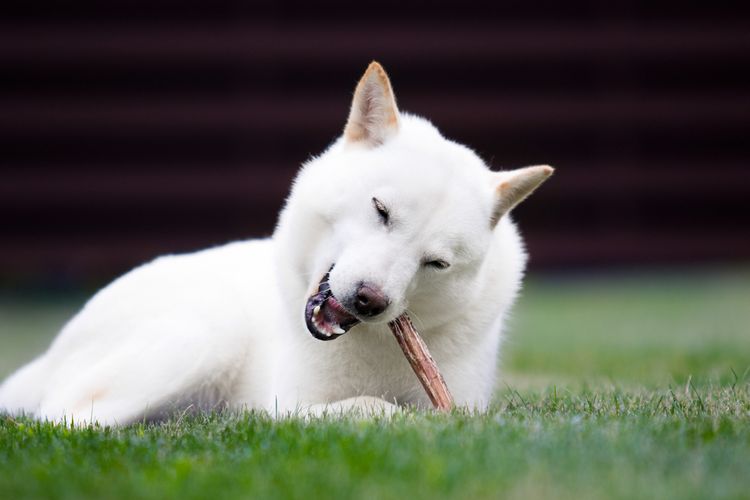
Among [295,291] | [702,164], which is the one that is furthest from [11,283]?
[295,291]

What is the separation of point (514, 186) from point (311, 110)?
12203 mm

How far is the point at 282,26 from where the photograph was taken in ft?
50.8

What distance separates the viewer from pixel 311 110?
15.5 metres

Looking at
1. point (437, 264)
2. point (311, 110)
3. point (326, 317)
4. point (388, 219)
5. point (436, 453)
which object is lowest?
point (436, 453)

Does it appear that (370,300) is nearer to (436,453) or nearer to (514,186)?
(436,453)

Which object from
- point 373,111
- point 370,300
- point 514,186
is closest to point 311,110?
point 373,111

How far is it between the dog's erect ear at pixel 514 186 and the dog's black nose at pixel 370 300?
653mm

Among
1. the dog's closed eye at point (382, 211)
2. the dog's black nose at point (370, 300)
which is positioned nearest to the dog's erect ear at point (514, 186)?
the dog's closed eye at point (382, 211)

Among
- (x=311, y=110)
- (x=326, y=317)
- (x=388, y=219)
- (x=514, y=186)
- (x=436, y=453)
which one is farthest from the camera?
(x=311, y=110)

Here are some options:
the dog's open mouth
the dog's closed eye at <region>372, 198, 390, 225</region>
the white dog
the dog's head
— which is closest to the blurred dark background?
the white dog

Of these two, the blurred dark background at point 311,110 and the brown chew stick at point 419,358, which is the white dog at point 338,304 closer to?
the brown chew stick at point 419,358

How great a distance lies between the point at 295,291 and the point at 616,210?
42.5ft

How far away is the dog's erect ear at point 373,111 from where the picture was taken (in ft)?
12.0

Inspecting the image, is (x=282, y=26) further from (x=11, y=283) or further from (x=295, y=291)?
(x=295, y=291)
